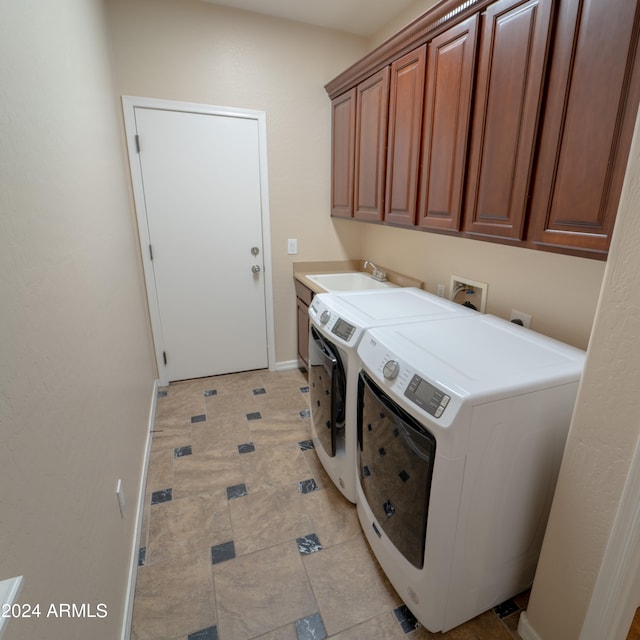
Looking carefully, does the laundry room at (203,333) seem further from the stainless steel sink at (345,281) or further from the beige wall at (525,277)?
the stainless steel sink at (345,281)

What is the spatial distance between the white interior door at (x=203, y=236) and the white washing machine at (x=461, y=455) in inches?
72.3

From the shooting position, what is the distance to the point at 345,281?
3076 mm

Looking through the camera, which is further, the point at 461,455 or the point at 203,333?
the point at 203,333

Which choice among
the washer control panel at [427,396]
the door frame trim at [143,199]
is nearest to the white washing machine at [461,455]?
the washer control panel at [427,396]

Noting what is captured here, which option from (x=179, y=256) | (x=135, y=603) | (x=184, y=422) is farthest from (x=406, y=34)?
(x=135, y=603)

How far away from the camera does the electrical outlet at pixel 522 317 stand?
175 centimetres

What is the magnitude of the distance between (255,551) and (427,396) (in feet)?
3.73

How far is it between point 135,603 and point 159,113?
278cm

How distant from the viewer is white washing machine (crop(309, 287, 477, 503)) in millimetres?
1657

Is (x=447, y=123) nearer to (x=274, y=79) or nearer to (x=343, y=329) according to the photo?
(x=343, y=329)

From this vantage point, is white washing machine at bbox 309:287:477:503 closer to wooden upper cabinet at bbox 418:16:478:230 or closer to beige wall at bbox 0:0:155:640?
wooden upper cabinet at bbox 418:16:478:230

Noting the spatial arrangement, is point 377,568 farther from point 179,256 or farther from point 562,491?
point 179,256

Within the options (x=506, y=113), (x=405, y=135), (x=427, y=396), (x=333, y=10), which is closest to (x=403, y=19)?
(x=333, y=10)

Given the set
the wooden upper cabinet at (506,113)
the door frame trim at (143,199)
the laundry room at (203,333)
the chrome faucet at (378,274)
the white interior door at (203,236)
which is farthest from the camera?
the chrome faucet at (378,274)
